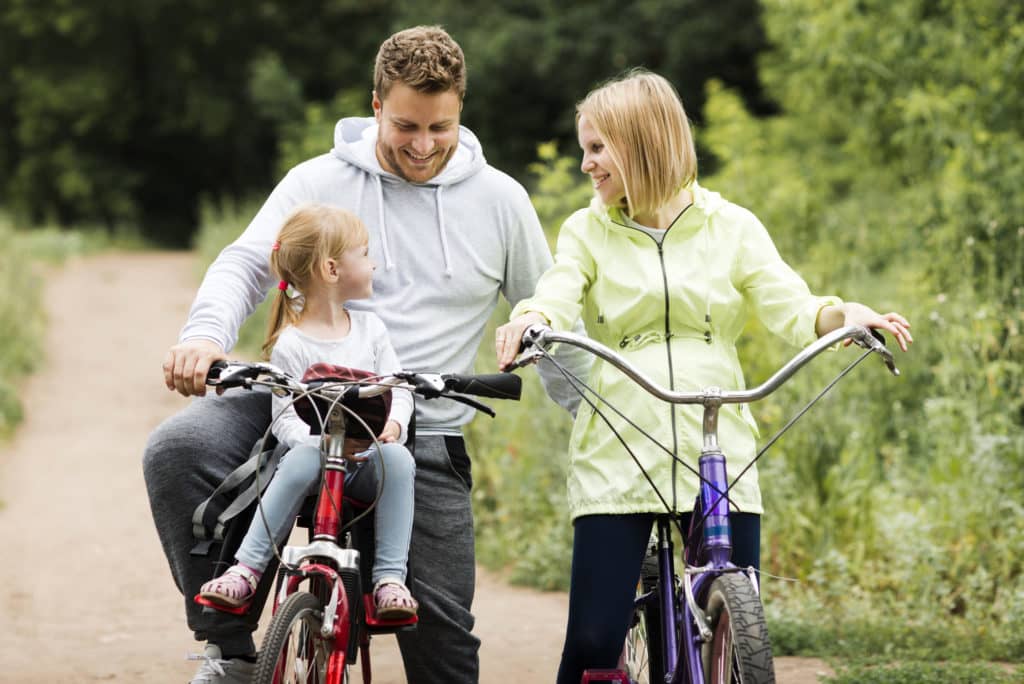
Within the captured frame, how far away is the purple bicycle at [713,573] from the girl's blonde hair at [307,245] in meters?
A: 0.59

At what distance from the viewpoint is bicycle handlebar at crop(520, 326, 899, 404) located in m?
2.87

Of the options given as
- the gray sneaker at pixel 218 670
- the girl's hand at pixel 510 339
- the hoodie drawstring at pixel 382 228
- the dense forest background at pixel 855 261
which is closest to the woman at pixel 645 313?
the girl's hand at pixel 510 339

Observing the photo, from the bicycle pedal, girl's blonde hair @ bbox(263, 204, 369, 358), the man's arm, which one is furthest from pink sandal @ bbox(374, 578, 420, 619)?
the man's arm

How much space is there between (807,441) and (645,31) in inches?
734

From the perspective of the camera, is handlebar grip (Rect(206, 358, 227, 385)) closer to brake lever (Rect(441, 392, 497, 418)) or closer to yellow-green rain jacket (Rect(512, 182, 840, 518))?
brake lever (Rect(441, 392, 497, 418))

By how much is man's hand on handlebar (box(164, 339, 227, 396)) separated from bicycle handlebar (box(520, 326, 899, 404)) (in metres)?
0.72

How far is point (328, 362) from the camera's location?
3.38 meters

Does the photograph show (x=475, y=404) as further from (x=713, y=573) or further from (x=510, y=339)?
(x=713, y=573)

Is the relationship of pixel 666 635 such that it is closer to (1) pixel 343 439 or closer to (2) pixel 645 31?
(1) pixel 343 439

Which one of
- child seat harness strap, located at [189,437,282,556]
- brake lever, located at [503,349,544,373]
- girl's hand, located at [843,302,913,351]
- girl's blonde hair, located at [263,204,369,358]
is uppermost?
girl's blonde hair, located at [263,204,369,358]

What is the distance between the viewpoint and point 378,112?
3.82 m

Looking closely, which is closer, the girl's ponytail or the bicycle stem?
the bicycle stem

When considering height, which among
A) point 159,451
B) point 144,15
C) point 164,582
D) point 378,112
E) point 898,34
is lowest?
point 164,582

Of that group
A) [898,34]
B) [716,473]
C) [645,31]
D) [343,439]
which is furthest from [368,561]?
[645,31]
